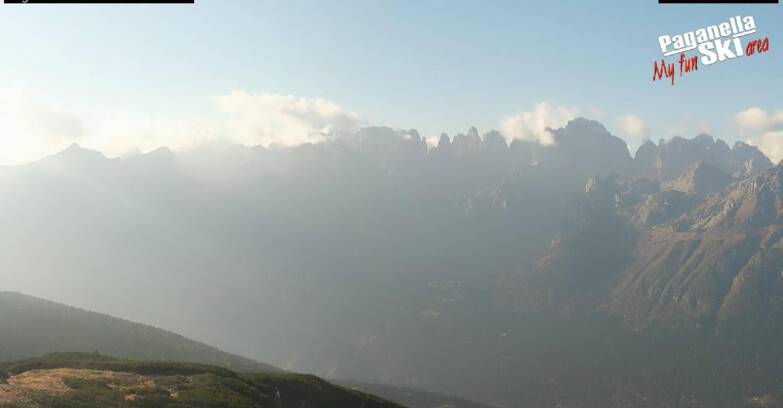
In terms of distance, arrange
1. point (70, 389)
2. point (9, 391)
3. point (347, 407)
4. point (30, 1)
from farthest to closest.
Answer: point (347, 407), point (70, 389), point (9, 391), point (30, 1)

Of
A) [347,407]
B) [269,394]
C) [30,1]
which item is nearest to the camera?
[30,1]

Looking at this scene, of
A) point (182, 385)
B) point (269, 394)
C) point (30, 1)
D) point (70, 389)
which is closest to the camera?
point (30, 1)

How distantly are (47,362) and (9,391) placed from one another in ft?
105

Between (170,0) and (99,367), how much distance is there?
276ft

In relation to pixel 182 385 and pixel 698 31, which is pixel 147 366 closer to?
pixel 182 385

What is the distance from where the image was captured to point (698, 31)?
11038 cm

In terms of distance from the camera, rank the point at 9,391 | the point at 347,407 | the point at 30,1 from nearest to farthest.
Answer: the point at 30,1 < the point at 9,391 < the point at 347,407

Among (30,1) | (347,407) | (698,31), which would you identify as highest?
(698,31)

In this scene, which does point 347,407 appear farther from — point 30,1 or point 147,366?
point 30,1

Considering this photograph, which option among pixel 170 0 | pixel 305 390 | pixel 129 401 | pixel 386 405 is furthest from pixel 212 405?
pixel 170 0

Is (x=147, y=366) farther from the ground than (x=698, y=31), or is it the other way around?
(x=698, y=31)

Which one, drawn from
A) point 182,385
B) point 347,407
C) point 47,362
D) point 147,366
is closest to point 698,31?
point 347,407

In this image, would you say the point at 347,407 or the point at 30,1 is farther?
the point at 347,407

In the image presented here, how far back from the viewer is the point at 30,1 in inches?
2426
